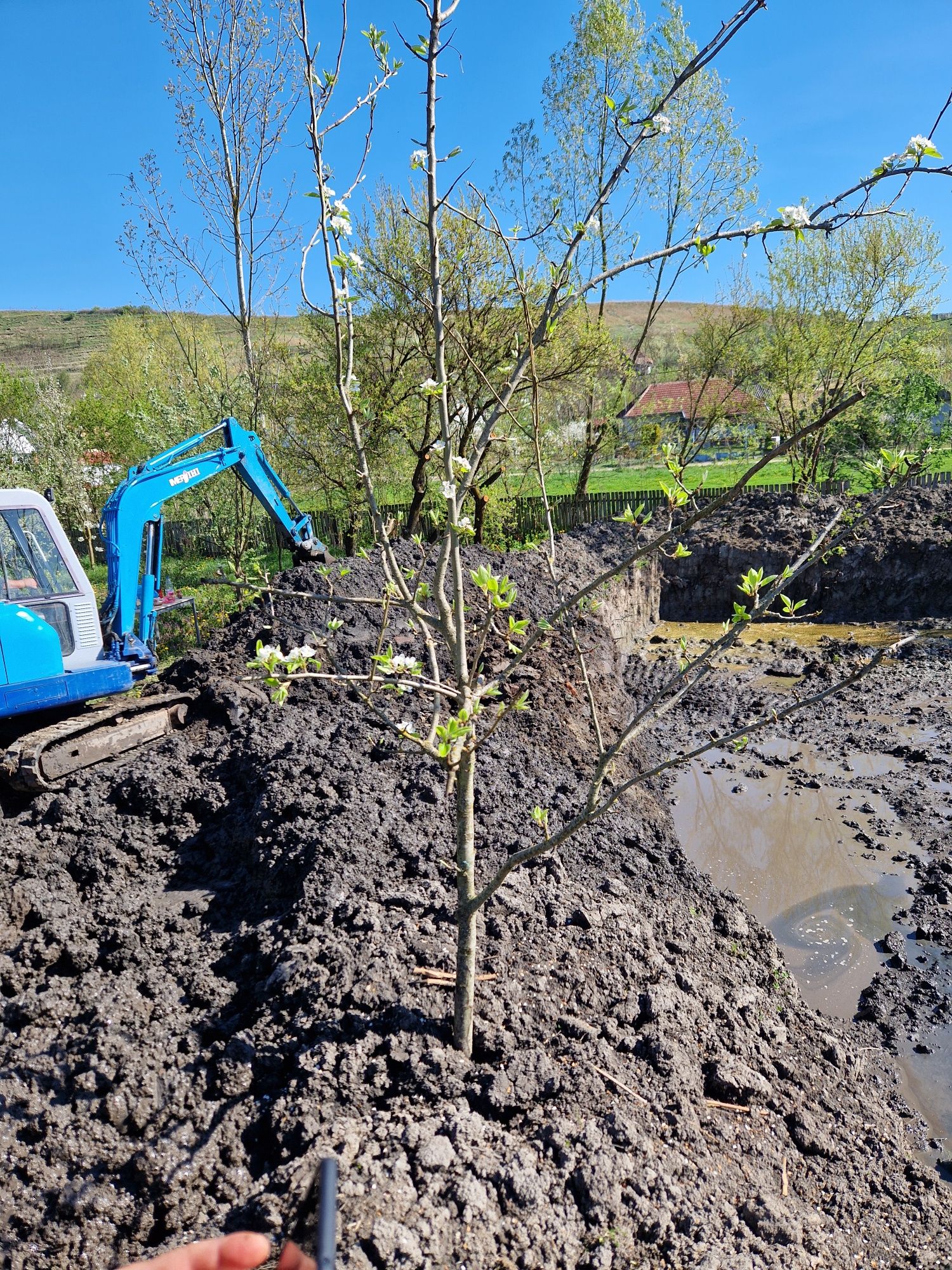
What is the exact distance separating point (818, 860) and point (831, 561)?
9731 millimetres

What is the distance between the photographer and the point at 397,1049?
2.75 m

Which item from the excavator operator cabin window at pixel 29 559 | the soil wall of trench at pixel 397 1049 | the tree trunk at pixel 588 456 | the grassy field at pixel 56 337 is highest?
the grassy field at pixel 56 337

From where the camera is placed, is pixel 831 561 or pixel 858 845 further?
pixel 831 561

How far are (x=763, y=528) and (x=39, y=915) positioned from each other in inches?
596

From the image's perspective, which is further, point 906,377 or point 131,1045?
point 906,377

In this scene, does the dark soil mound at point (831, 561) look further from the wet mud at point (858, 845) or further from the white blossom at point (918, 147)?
the white blossom at point (918, 147)

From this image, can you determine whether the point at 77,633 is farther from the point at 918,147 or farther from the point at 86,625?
the point at 918,147

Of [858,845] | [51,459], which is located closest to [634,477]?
[51,459]

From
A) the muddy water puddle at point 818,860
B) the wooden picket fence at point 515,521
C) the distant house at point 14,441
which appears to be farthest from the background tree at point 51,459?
the muddy water puddle at point 818,860

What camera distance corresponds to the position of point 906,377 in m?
18.2

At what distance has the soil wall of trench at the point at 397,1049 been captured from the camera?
234cm

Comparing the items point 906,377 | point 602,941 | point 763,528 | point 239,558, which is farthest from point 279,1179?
point 906,377

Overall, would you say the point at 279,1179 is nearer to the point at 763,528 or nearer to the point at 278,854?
the point at 278,854

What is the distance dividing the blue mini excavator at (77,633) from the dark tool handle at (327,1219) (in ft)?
19.5
